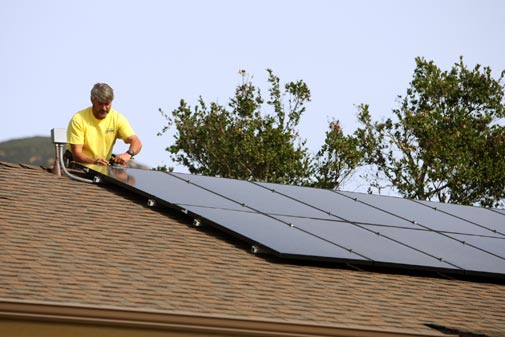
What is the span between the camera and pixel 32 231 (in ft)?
39.9

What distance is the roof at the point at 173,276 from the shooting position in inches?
421

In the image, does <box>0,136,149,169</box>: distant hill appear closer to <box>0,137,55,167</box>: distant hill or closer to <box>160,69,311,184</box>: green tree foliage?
<box>0,137,55,167</box>: distant hill

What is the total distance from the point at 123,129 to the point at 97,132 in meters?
0.44

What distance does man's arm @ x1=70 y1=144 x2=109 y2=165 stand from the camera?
15.4 m

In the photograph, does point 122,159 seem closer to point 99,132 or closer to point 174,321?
point 99,132

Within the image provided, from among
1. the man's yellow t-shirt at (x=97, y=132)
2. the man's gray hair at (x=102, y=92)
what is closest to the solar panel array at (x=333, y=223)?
the man's yellow t-shirt at (x=97, y=132)

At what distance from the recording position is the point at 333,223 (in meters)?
15.3

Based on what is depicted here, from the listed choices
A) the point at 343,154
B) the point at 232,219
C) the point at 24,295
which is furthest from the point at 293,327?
the point at 343,154

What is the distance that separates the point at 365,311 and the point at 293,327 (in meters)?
1.34

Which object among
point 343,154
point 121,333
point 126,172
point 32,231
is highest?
point 343,154

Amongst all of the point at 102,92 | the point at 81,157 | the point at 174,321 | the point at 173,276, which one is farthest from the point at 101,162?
the point at 174,321

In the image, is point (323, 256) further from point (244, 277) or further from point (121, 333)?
point (121, 333)

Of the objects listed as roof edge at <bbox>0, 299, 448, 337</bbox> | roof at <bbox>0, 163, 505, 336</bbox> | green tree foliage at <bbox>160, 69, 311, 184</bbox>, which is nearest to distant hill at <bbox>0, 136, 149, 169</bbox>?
green tree foliage at <bbox>160, 69, 311, 184</bbox>

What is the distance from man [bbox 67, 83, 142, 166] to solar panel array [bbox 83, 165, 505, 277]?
332mm
